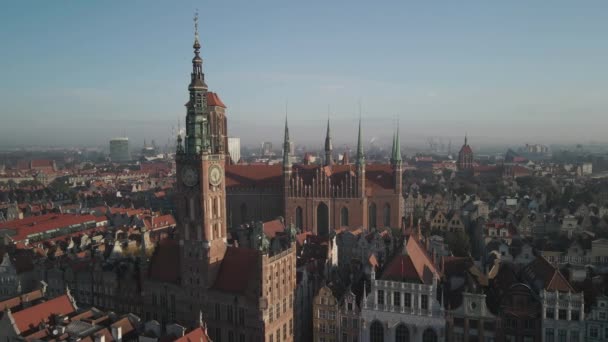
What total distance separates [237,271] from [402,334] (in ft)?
61.2

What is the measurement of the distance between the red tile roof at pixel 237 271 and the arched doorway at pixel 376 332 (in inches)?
532

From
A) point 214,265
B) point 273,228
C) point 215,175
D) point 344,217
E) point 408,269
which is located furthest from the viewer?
point 344,217

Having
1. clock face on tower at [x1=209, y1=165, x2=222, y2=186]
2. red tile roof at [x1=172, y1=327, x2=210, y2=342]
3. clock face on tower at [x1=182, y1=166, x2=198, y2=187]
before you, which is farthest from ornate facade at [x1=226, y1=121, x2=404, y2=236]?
red tile roof at [x1=172, y1=327, x2=210, y2=342]

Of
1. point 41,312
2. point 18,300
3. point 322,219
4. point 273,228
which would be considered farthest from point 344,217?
point 41,312

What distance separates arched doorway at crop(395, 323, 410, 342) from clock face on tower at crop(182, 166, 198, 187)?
1031 inches

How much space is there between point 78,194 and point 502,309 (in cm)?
15550

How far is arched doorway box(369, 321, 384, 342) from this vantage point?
48.9 metres

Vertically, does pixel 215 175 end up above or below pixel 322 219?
above

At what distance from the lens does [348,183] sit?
94625 millimetres

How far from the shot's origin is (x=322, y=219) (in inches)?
3871

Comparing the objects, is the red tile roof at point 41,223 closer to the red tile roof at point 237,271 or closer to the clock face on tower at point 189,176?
the clock face on tower at point 189,176

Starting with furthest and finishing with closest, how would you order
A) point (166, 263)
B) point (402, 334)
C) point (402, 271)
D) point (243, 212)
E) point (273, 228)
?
point (243, 212), point (273, 228), point (166, 263), point (402, 334), point (402, 271)

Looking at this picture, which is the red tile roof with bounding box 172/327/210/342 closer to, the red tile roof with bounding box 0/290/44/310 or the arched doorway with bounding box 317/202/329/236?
the red tile roof with bounding box 0/290/44/310

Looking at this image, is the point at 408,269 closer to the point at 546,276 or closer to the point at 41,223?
the point at 546,276
